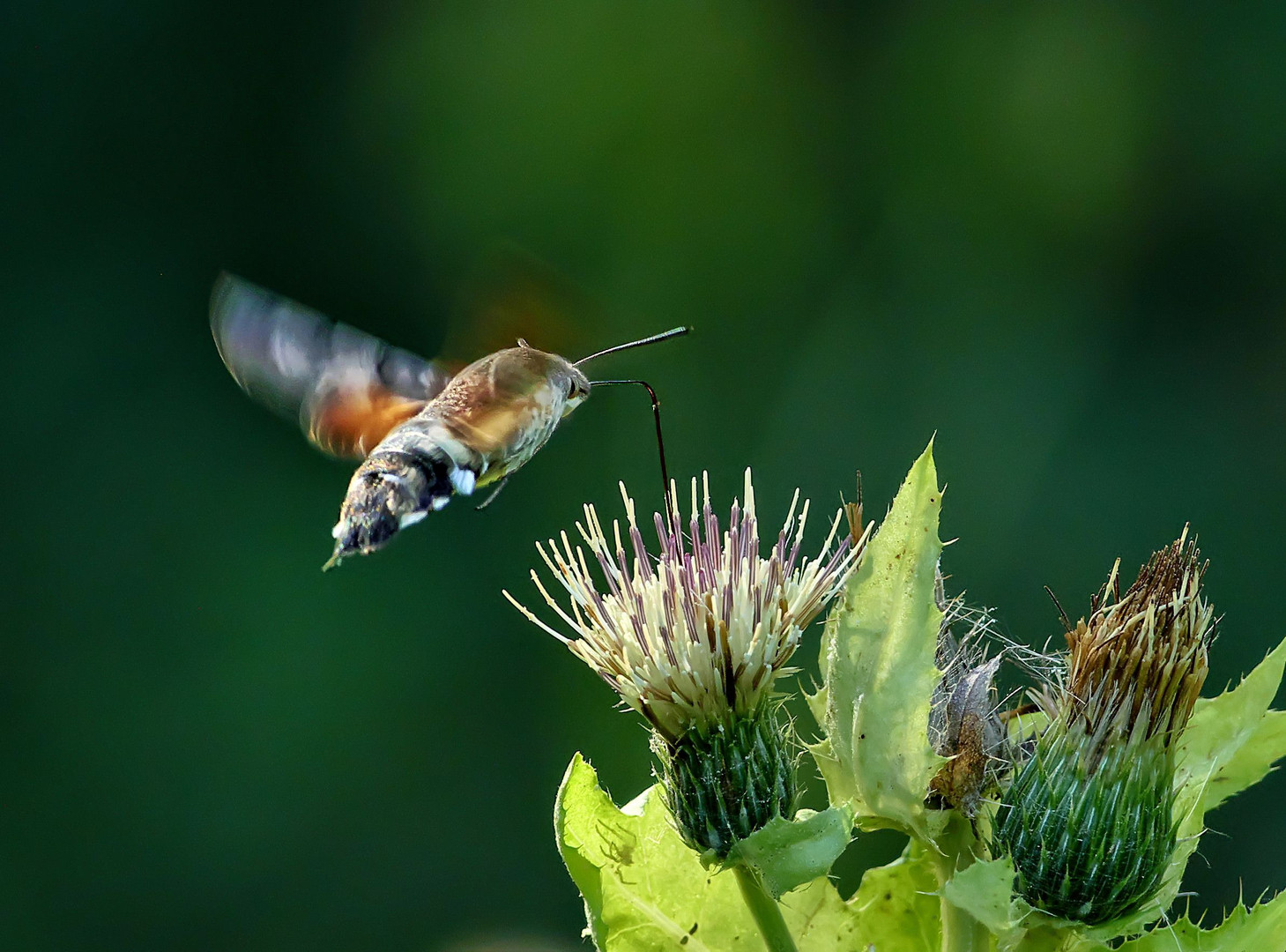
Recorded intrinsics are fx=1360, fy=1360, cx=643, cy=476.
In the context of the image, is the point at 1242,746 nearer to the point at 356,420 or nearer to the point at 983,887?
the point at 983,887

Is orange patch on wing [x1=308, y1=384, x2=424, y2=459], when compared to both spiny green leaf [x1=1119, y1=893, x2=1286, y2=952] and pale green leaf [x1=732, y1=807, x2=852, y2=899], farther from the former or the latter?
spiny green leaf [x1=1119, y1=893, x2=1286, y2=952]

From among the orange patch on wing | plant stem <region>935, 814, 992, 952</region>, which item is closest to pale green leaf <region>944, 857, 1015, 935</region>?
plant stem <region>935, 814, 992, 952</region>

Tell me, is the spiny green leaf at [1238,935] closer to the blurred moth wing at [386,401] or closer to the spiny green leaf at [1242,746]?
the spiny green leaf at [1242,746]

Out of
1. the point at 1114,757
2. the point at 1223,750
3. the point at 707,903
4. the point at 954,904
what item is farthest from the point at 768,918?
the point at 1223,750

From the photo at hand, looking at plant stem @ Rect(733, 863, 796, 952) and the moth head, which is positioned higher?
the moth head

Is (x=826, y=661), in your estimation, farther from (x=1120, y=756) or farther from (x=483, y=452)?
(x=483, y=452)
